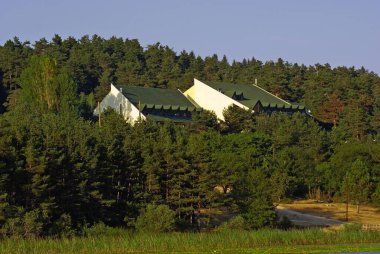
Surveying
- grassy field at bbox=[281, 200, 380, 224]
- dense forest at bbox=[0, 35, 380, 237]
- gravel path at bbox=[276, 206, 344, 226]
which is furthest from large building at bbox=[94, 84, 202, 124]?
gravel path at bbox=[276, 206, 344, 226]

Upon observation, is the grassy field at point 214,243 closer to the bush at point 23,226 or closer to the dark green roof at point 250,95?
the bush at point 23,226

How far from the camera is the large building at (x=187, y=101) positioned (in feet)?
257

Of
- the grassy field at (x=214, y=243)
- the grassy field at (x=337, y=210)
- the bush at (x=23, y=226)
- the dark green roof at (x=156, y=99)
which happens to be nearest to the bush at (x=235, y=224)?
the grassy field at (x=214, y=243)

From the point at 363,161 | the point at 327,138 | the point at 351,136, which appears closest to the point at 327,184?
the point at 363,161

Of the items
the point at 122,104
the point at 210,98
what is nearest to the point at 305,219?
the point at 122,104

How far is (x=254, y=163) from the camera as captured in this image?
199ft

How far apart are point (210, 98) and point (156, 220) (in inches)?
1698

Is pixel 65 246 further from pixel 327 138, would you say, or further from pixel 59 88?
pixel 327 138

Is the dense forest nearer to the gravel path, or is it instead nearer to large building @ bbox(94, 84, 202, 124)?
the gravel path

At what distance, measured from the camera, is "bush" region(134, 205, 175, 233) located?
42.0 m

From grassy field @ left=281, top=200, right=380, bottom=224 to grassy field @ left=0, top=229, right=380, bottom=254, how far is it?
61.2ft

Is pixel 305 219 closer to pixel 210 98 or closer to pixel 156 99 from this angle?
pixel 156 99

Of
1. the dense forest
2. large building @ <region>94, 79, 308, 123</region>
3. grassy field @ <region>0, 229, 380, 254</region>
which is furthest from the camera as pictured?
large building @ <region>94, 79, 308, 123</region>

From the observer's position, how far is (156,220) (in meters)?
42.6
